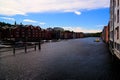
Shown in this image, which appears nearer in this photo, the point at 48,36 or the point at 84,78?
the point at 84,78

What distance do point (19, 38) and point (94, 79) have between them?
123552 mm

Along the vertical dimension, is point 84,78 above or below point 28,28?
below

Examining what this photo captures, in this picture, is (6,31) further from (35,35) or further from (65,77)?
(65,77)

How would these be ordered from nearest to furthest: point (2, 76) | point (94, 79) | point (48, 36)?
1. point (94, 79)
2. point (2, 76)
3. point (48, 36)

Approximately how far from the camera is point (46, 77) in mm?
23500

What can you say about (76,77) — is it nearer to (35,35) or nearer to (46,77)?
(46,77)

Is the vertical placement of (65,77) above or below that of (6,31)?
below

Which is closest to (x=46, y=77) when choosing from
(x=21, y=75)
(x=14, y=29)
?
(x=21, y=75)

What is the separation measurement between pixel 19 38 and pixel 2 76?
11889cm

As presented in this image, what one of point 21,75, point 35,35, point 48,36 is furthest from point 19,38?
point 21,75

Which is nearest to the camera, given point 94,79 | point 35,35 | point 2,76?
point 94,79

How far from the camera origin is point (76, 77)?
23.3 metres

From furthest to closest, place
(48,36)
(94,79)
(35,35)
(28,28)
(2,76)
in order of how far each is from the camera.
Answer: (48,36) < (35,35) < (28,28) < (2,76) < (94,79)

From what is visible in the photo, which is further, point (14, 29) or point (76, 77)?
point (14, 29)
